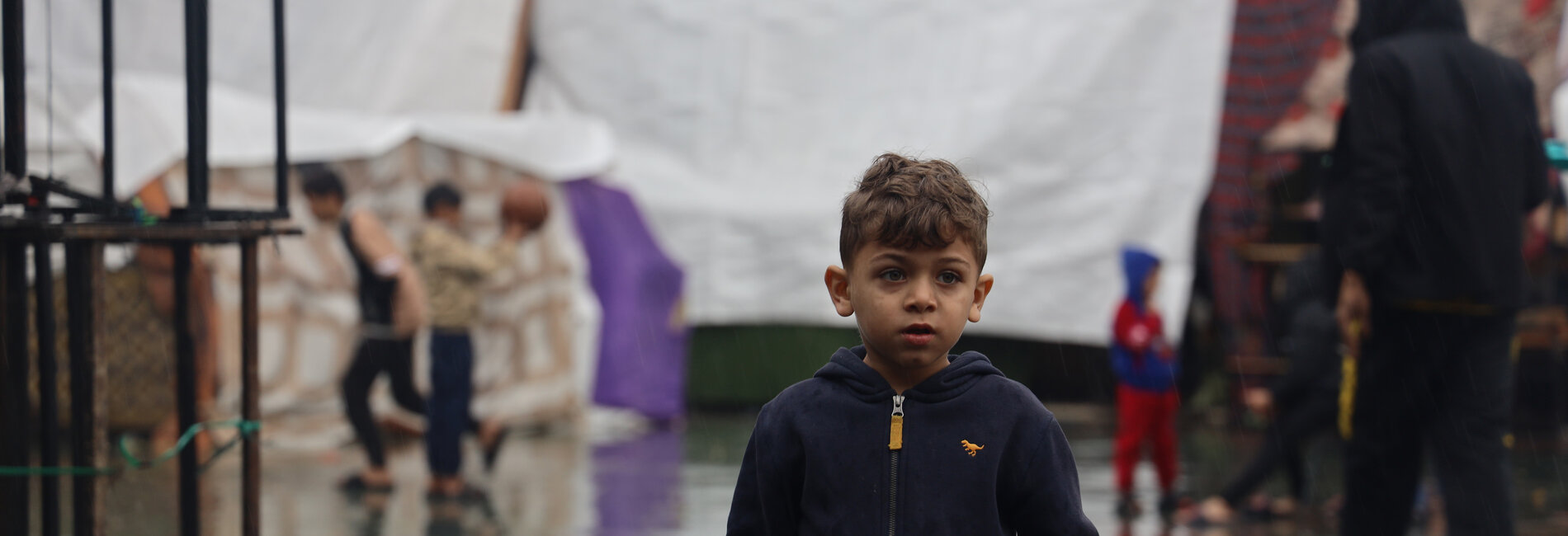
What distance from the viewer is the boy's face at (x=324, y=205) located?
7.88 meters

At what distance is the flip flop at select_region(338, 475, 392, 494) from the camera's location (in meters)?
7.18

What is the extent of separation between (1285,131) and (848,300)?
790cm

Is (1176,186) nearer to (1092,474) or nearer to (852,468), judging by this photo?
(1092,474)

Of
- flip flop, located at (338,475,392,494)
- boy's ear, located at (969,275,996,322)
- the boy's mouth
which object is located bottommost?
flip flop, located at (338,475,392,494)

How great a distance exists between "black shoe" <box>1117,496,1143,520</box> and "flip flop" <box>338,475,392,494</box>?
3.43 meters

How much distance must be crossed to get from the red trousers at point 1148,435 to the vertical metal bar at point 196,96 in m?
4.27

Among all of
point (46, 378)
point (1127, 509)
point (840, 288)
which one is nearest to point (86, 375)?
point (46, 378)

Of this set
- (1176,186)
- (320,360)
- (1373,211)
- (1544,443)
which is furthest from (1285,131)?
(320,360)

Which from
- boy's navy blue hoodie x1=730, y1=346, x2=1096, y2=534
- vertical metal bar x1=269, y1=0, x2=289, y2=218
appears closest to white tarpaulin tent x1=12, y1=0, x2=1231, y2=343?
vertical metal bar x1=269, y1=0, x2=289, y2=218

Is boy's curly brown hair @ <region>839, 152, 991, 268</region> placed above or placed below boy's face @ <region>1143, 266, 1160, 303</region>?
above

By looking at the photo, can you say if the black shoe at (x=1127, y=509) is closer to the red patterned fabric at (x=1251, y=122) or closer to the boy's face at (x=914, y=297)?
the red patterned fabric at (x=1251, y=122)

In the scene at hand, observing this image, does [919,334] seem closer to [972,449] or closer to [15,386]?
[972,449]

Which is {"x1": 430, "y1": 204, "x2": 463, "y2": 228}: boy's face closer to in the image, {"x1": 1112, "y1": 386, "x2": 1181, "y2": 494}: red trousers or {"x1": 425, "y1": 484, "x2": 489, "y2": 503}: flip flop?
{"x1": 425, "y1": 484, "x2": 489, "y2": 503}: flip flop

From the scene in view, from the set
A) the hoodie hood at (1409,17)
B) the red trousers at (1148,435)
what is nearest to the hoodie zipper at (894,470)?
the hoodie hood at (1409,17)
